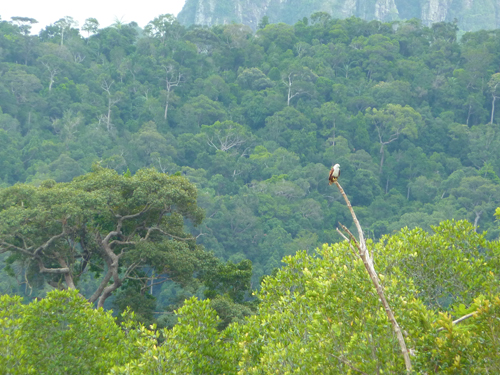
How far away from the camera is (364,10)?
10119cm

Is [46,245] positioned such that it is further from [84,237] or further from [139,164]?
A: [139,164]

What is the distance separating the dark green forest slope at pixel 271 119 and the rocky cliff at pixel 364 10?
3644 centimetres

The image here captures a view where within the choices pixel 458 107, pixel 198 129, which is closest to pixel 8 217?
pixel 198 129

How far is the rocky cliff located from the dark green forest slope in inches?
1435

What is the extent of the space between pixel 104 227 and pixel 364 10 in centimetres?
9219

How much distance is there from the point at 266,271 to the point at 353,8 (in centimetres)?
7499

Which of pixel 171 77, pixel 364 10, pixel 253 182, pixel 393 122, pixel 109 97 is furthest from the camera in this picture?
pixel 364 10

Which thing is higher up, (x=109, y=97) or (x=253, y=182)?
(x=109, y=97)

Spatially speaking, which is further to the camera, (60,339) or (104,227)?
(104,227)

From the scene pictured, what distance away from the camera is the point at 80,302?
9.16 metres

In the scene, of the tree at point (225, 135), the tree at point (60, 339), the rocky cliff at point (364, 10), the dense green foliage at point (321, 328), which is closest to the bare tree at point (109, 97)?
the tree at point (225, 135)

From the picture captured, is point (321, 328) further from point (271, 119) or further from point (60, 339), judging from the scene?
point (271, 119)

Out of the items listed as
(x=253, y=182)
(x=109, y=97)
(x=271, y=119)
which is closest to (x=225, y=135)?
(x=271, y=119)

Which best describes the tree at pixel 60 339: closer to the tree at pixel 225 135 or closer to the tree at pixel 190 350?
the tree at pixel 190 350
